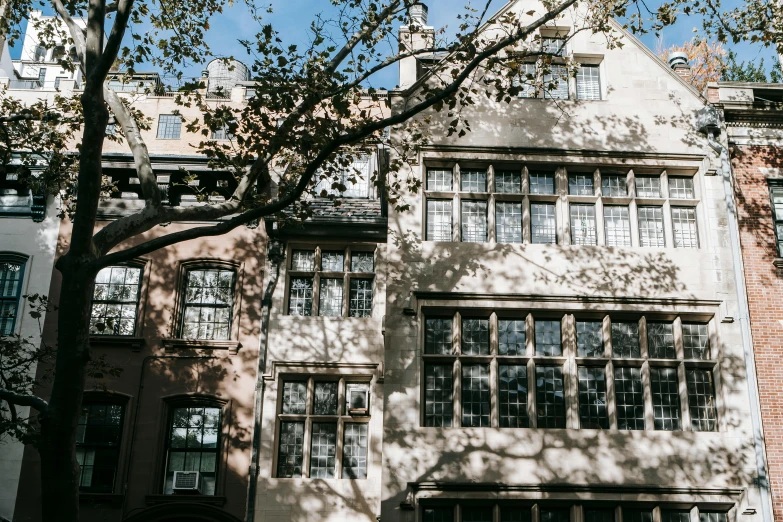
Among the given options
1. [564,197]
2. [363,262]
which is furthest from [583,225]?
[363,262]

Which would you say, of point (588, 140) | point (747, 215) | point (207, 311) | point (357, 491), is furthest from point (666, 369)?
A: point (207, 311)

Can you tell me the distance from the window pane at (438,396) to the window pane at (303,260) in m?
4.20

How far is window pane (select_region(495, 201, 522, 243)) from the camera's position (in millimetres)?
18719

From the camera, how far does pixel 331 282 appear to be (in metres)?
20.0

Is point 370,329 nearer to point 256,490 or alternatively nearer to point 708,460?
point 256,490

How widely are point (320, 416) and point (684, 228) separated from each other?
29.8 ft

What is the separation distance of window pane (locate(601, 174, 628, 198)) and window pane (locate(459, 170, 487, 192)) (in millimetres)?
2695

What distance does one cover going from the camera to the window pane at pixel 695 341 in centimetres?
1789

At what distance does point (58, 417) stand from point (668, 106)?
48.5 feet

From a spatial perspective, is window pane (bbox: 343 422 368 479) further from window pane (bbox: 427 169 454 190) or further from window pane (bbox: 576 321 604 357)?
window pane (bbox: 427 169 454 190)

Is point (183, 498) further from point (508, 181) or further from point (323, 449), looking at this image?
point (508, 181)

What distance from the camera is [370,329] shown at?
19.2 m

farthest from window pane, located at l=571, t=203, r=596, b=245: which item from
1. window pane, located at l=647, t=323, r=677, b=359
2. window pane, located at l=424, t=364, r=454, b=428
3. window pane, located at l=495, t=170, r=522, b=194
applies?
window pane, located at l=424, t=364, r=454, b=428

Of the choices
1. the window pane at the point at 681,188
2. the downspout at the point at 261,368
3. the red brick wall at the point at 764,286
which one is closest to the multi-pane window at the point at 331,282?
the downspout at the point at 261,368
